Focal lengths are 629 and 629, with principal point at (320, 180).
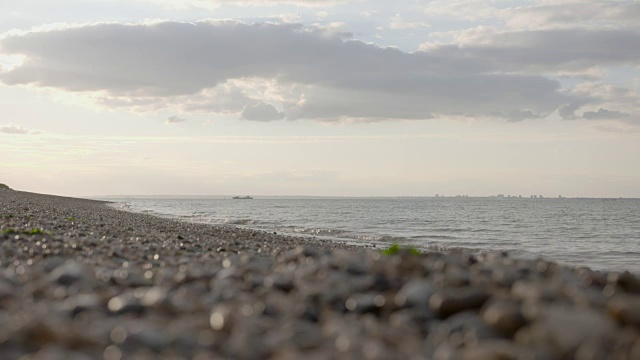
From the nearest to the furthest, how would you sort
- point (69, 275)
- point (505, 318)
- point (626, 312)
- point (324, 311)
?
1. point (505, 318)
2. point (626, 312)
3. point (324, 311)
4. point (69, 275)

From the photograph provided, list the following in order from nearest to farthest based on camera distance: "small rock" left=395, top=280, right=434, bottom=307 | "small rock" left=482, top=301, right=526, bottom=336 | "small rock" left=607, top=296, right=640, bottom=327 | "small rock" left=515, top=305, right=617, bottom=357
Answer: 1. "small rock" left=515, top=305, right=617, bottom=357
2. "small rock" left=482, top=301, right=526, bottom=336
3. "small rock" left=607, top=296, right=640, bottom=327
4. "small rock" left=395, top=280, right=434, bottom=307

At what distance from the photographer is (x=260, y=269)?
7363 mm

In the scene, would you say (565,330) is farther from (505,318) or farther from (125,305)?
(125,305)

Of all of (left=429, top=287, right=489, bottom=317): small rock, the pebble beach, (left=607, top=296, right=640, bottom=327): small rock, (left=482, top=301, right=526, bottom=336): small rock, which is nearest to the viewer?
the pebble beach

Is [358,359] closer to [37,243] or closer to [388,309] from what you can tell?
[388,309]

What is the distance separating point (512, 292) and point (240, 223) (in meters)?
38.1

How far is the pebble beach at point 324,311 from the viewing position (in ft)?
13.6

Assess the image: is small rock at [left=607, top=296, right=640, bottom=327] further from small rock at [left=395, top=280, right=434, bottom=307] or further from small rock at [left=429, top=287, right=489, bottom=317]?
small rock at [left=395, top=280, right=434, bottom=307]

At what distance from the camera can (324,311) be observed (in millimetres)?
5465

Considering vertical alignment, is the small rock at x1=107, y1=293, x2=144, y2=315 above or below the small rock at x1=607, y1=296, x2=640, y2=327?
below

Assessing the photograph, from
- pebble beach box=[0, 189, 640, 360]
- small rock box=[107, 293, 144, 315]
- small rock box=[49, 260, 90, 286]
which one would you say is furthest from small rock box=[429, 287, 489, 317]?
small rock box=[49, 260, 90, 286]

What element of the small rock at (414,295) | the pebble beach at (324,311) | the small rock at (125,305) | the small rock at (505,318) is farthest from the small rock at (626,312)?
the small rock at (125,305)

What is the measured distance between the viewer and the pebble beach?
13.6 feet

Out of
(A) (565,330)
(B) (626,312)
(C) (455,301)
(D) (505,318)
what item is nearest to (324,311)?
(C) (455,301)
